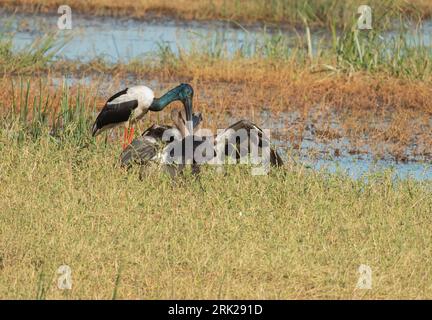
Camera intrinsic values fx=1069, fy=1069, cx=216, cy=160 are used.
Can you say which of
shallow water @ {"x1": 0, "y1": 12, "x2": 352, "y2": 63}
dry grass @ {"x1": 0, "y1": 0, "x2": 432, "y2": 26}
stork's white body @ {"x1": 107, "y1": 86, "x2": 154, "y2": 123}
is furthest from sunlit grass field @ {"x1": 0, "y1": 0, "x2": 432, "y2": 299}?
Answer: dry grass @ {"x1": 0, "y1": 0, "x2": 432, "y2": 26}

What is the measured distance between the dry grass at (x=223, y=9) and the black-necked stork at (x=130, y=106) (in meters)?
7.70

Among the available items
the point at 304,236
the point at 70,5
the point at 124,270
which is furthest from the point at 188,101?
the point at 70,5

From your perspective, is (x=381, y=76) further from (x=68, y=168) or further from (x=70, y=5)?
(x=70, y=5)

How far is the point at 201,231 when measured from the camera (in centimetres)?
574

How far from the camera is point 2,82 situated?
10.4 m

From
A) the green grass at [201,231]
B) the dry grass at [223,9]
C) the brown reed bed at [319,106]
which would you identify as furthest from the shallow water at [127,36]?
the green grass at [201,231]

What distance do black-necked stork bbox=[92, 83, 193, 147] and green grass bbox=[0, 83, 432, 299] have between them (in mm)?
858

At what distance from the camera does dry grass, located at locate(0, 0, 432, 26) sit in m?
16.6

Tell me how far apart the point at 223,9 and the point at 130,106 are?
9167mm

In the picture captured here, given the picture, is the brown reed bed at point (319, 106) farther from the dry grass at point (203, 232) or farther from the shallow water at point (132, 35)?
the dry grass at point (203, 232)

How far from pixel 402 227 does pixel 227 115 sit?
4.48 m

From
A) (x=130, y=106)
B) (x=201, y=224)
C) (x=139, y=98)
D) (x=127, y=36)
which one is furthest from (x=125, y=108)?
(x=127, y=36)

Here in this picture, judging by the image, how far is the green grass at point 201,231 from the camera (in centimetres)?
506

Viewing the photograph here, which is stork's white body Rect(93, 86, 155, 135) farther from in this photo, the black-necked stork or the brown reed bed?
the brown reed bed
